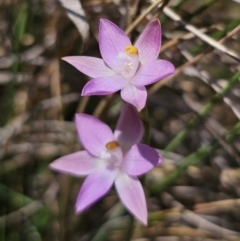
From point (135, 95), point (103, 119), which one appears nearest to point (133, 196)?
point (135, 95)

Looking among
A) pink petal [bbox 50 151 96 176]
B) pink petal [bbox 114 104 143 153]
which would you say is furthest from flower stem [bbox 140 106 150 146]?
pink petal [bbox 50 151 96 176]

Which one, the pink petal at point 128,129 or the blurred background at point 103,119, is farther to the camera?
the blurred background at point 103,119

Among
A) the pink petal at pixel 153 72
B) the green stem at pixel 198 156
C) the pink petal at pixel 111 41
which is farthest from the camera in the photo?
the green stem at pixel 198 156

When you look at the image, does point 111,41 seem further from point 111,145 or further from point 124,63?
point 111,145

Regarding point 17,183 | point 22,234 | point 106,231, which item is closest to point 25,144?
point 17,183

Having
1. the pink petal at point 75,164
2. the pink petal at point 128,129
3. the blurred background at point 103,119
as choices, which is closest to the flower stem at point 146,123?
the pink petal at point 128,129

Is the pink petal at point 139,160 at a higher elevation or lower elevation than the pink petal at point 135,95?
lower

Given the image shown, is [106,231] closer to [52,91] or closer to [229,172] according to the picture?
[229,172]

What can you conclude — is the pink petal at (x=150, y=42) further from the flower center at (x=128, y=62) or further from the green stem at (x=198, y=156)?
the green stem at (x=198, y=156)
